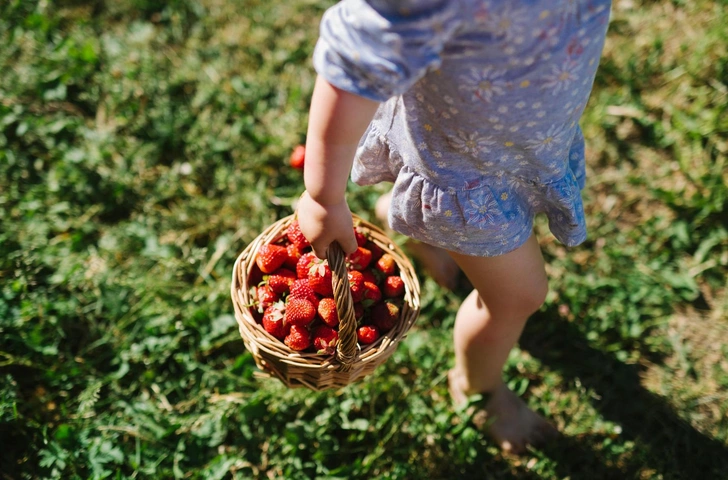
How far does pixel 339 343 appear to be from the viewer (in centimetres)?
137

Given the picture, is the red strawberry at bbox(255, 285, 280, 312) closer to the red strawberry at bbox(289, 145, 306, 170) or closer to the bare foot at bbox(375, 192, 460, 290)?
the bare foot at bbox(375, 192, 460, 290)

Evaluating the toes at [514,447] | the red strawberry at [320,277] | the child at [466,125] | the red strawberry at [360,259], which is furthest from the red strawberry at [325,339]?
the toes at [514,447]

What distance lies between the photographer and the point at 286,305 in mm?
1543

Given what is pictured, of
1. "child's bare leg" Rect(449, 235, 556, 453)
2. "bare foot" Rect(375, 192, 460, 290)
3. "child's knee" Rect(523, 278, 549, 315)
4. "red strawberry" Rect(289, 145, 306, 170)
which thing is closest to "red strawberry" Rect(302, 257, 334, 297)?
"child's bare leg" Rect(449, 235, 556, 453)

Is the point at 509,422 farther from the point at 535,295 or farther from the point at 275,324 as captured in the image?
the point at 275,324

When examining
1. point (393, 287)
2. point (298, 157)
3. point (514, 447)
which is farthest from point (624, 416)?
point (298, 157)

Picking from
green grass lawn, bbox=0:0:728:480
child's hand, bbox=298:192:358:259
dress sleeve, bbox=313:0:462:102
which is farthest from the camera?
green grass lawn, bbox=0:0:728:480

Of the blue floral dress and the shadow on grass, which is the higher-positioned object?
the blue floral dress

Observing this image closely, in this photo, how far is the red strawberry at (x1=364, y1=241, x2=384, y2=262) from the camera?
5.79 ft

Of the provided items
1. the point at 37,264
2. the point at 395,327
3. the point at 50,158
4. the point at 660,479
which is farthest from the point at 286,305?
the point at 50,158

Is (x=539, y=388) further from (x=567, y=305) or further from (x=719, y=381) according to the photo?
(x=719, y=381)

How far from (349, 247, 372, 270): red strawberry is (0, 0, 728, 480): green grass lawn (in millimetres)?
522

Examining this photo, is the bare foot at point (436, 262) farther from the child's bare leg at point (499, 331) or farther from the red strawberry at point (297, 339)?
the red strawberry at point (297, 339)

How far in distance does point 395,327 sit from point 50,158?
1.75 m
